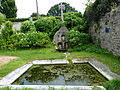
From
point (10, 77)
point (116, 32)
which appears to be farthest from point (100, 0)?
point (10, 77)

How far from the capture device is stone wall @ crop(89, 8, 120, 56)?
662 cm

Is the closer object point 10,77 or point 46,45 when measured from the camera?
point 10,77

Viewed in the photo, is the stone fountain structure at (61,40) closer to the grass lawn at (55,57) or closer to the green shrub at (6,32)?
Result: the grass lawn at (55,57)

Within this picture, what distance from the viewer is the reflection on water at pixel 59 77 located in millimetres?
4094

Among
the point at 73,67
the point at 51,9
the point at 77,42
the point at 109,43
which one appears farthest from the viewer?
the point at 51,9

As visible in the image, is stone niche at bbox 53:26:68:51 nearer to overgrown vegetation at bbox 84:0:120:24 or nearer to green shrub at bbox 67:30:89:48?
green shrub at bbox 67:30:89:48

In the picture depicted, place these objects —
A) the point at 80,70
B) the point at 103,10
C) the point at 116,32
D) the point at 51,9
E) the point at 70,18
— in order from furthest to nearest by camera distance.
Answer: the point at 51,9
the point at 70,18
the point at 103,10
the point at 116,32
the point at 80,70

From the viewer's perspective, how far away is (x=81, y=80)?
4.23m

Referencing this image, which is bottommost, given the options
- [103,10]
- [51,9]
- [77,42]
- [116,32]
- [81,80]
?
[81,80]

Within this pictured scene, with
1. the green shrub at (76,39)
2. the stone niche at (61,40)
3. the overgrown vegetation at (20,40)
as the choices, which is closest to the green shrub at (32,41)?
the overgrown vegetation at (20,40)

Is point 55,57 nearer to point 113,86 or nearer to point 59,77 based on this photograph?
point 59,77

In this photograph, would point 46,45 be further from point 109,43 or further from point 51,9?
point 51,9

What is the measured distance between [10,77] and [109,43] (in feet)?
17.6

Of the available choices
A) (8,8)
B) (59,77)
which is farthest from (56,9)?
(59,77)
